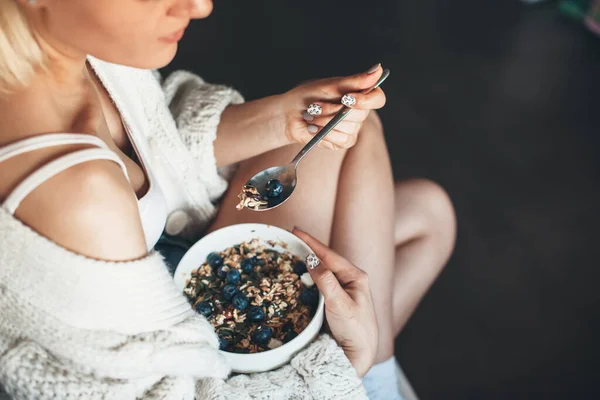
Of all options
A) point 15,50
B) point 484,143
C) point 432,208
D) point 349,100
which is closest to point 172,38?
point 15,50

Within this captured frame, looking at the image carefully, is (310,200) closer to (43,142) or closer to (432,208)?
(432,208)

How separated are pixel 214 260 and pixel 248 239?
60mm

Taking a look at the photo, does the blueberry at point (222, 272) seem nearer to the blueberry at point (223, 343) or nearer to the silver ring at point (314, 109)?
the blueberry at point (223, 343)

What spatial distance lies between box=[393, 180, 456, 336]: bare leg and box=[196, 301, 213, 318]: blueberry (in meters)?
0.43

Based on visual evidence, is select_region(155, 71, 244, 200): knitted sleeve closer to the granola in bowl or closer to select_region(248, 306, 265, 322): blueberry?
the granola in bowl

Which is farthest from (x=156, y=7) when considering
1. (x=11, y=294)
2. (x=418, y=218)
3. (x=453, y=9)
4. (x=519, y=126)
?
(x=453, y=9)

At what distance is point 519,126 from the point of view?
6.62 feet

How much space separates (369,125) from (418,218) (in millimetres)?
233

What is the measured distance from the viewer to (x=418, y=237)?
49.0 inches

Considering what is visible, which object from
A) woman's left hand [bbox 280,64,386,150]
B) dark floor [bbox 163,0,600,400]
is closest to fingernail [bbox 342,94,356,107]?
woman's left hand [bbox 280,64,386,150]

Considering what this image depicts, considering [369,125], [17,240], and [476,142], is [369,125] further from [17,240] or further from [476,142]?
[476,142]

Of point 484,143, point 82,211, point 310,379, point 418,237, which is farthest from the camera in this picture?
point 484,143

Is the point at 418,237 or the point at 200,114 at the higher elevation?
the point at 200,114

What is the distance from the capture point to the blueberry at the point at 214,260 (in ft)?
3.08
